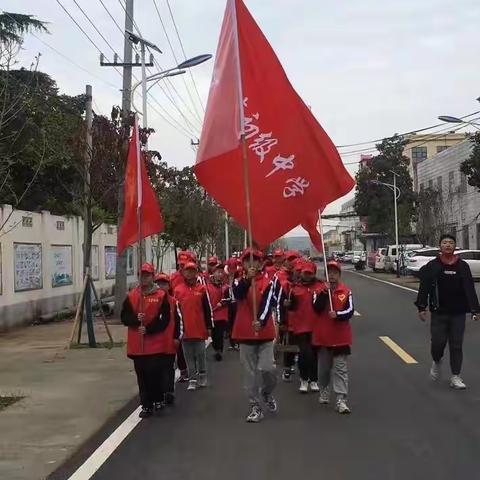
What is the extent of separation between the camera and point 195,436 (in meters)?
6.55

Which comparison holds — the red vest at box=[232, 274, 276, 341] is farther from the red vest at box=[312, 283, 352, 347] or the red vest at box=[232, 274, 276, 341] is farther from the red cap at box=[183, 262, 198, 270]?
the red cap at box=[183, 262, 198, 270]

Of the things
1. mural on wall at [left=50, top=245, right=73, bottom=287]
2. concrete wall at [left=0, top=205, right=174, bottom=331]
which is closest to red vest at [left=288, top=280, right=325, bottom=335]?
concrete wall at [left=0, top=205, right=174, bottom=331]

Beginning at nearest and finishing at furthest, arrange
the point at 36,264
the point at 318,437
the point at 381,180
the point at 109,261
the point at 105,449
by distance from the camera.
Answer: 1. the point at 105,449
2. the point at 318,437
3. the point at 36,264
4. the point at 109,261
5. the point at 381,180

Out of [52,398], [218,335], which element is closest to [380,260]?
[218,335]

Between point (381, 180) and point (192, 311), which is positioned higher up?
point (381, 180)

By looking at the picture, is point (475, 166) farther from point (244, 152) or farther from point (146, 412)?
point (146, 412)

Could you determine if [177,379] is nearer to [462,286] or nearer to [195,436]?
[195,436]

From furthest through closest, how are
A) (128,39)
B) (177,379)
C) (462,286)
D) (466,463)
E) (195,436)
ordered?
1. (128,39)
2. (177,379)
3. (462,286)
4. (195,436)
5. (466,463)

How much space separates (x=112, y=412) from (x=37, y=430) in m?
0.98

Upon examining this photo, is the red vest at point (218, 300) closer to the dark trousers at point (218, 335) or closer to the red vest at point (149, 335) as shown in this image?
the dark trousers at point (218, 335)

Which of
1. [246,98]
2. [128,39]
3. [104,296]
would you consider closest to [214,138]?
[246,98]

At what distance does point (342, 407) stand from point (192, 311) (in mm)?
2356

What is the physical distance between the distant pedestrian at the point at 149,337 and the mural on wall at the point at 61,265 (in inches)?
504

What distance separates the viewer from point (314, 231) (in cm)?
798
